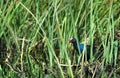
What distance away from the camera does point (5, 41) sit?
3.56 metres

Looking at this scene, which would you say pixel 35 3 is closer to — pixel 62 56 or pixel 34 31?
pixel 34 31

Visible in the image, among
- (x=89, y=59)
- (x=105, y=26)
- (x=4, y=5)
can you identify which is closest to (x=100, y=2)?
(x=105, y=26)

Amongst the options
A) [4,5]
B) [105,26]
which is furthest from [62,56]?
[4,5]

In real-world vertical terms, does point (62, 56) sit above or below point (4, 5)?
below

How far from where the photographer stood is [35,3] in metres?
3.68

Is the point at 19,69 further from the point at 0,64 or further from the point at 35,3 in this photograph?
the point at 35,3

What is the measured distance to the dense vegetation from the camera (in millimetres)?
3275

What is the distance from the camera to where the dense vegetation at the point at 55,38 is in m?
3.28

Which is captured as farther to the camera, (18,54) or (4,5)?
(4,5)

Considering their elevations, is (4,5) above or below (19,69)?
above

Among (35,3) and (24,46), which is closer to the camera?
(24,46)

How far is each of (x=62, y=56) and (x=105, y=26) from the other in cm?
44

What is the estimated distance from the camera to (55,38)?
11.5 feet

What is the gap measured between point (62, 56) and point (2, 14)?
0.54m
